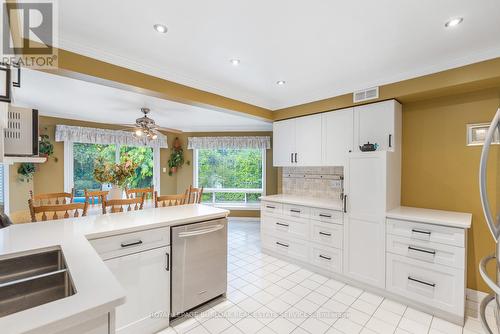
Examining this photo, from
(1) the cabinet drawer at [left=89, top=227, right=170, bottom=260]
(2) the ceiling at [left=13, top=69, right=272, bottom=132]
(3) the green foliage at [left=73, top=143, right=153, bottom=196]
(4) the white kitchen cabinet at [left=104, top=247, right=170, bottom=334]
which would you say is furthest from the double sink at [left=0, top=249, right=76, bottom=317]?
(3) the green foliage at [left=73, top=143, right=153, bottom=196]

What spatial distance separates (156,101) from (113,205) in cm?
178

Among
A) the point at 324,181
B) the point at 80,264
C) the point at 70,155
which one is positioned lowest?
the point at 80,264

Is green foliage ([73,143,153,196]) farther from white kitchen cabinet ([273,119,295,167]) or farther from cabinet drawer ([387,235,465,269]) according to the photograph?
cabinet drawer ([387,235,465,269])

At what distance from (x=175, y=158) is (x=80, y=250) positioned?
4868 millimetres

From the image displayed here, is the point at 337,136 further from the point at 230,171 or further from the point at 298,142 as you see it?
the point at 230,171

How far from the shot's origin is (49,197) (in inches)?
124

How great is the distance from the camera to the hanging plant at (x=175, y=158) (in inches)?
233

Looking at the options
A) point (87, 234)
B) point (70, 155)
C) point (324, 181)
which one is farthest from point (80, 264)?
point (70, 155)

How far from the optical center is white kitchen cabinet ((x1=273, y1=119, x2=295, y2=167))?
3664 mm

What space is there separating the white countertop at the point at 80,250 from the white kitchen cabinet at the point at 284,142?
70.7 inches

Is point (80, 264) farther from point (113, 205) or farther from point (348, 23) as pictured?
point (348, 23)

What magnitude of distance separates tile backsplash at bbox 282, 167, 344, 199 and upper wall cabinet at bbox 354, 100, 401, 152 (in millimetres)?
716

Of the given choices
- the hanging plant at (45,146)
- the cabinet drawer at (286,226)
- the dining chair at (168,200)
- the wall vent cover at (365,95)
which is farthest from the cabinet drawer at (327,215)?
the hanging plant at (45,146)

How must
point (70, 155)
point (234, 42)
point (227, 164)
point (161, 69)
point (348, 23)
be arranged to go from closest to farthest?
1. point (348, 23)
2. point (234, 42)
3. point (161, 69)
4. point (70, 155)
5. point (227, 164)
